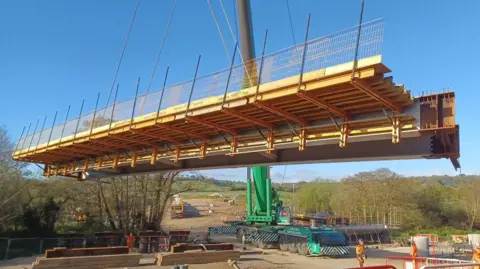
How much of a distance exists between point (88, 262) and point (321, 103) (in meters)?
11.7

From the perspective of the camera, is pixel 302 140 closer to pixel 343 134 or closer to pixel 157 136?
pixel 343 134

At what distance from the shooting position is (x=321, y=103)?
11.8 m

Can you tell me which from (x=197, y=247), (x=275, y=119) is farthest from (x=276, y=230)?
(x=275, y=119)

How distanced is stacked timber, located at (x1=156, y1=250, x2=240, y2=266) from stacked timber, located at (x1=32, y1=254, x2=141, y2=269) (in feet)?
3.88

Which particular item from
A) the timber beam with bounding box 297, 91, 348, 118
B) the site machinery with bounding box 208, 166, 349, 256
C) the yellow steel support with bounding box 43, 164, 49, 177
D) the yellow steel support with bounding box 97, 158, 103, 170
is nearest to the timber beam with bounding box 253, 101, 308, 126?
the timber beam with bounding box 297, 91, 348, 118

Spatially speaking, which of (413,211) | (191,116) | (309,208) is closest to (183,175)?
(191,116)

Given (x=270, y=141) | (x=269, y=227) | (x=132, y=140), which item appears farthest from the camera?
(x=269, y=227)

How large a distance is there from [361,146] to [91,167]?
18396 millimetres

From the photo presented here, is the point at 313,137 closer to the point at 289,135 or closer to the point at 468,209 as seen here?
the point at 289,135

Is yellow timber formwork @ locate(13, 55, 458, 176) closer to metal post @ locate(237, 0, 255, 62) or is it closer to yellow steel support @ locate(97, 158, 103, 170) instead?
yellow steel support @ locate(97, 158, 103, 170)

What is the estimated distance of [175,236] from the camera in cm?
2753

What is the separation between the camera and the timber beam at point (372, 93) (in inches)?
391

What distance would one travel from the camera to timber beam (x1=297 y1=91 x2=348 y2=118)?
11.3m

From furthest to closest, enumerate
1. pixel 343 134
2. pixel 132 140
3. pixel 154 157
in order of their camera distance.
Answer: pixel 154 157
pixel 132 140
pixel 343 134
